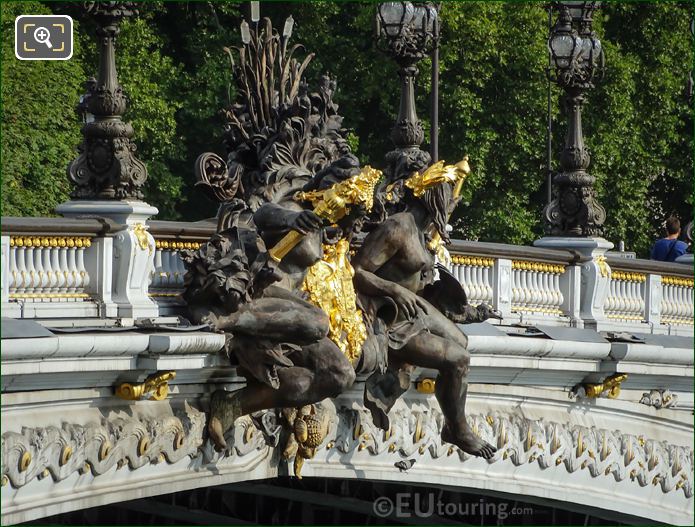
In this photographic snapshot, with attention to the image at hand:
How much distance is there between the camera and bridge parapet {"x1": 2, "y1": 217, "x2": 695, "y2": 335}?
1908 centimetres

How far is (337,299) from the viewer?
20.8m

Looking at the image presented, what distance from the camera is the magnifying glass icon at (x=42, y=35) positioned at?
23041 mm

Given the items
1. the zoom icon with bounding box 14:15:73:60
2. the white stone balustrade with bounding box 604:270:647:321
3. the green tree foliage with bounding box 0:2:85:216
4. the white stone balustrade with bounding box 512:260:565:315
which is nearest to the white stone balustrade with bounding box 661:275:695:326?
the white stone balustrade with bounding box 604:270:647:321

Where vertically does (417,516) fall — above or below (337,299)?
below

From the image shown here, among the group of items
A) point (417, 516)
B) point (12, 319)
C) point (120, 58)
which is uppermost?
point (120, 58)

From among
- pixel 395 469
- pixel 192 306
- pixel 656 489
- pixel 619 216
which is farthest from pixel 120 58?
pixel 192 306

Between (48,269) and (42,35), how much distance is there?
4662mm

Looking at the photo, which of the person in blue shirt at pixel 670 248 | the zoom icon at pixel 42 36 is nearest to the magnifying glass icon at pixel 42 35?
the zoom icon at pixel 42 36

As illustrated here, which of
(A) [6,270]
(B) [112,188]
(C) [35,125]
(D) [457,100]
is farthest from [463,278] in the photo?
(D) [457,100]

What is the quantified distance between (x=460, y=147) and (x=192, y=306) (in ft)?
70.5

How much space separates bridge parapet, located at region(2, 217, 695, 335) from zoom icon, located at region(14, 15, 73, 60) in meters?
2.29

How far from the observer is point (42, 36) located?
928 inches

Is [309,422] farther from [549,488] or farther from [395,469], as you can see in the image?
[549,488]

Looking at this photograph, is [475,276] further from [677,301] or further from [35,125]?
[35,125]
